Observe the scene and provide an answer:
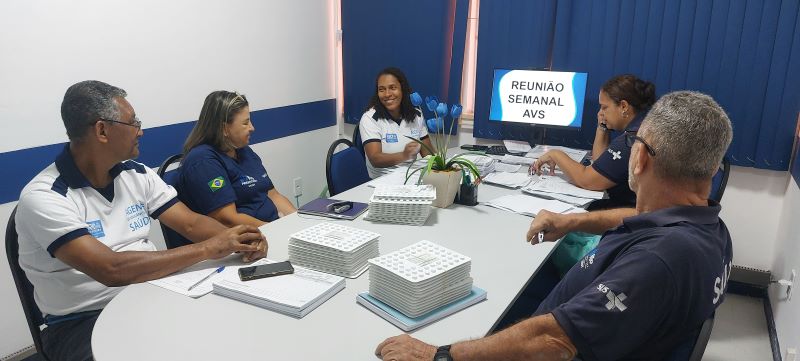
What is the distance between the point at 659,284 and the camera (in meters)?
1.01

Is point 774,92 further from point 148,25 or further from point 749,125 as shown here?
point 148,25

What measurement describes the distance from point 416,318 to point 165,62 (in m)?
2.31

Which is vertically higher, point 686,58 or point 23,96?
point 686,58

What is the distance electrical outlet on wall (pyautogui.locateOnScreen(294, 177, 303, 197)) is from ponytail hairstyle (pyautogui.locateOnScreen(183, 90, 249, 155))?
1.78 m

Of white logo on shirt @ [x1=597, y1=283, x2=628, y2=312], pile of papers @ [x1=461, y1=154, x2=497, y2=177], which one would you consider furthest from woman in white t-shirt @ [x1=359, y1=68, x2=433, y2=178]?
white logo on shirt @ [x1=597, y1=283, x2=628, y2=312]

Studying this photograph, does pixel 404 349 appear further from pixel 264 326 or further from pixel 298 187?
pixel 298 187

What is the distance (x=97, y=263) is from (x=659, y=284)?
1.43 m

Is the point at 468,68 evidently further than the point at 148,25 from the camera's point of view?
Yes

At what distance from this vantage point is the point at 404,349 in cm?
110

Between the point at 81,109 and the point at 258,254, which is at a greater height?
the point at 81,109

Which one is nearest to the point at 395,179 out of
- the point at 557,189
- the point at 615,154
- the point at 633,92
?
the point at 557,189

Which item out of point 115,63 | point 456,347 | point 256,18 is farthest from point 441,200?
point 256,18

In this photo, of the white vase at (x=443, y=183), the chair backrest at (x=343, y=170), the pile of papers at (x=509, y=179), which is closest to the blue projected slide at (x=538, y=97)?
the pile of papers at (x=509, y=179)

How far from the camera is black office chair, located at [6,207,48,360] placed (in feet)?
4.97
